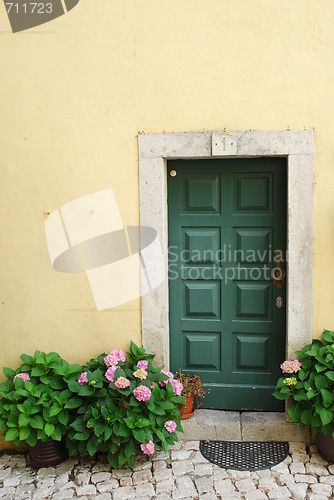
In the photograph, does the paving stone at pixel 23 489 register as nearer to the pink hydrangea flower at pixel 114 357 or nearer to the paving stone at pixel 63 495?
the paving stone at pixel 63 495

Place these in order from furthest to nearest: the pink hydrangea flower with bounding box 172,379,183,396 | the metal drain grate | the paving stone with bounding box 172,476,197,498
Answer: the pink hydrangea flower with bounding box 172,379,183,396 < the metal drain grate < the paving stone with bounding box 172,476,197,498

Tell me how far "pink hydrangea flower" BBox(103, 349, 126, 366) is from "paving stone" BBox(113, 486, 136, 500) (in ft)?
2.87

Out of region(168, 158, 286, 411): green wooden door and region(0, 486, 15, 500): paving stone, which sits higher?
region(168, 158, 286, 411): green wooden door

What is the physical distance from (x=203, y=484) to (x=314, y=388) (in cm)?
105

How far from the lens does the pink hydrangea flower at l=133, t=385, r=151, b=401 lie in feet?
12.1

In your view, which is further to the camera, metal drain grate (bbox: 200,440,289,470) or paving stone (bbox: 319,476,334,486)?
metal drain grate (bbox: 200,440,289,470)

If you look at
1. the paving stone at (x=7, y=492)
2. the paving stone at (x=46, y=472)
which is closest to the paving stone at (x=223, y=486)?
the paving stone at (x=46, y=472)

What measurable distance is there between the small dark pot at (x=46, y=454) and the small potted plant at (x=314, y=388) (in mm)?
1739

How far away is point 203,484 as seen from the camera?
3.64 meters

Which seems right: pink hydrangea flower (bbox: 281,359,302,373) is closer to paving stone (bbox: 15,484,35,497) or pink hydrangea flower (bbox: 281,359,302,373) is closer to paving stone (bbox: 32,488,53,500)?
paving stone (bbox: 32,488,53,500)

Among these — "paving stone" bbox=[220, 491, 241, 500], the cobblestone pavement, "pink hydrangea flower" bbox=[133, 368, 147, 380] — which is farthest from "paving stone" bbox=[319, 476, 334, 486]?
"pink hydrangea flower" bbox=[133, 368, 147, 380]

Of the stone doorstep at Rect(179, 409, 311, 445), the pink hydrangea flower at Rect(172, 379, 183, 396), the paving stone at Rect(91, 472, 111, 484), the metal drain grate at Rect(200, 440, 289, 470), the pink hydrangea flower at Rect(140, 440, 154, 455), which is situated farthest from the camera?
the stone doorstep at Rect(179, 409, 311, 445)

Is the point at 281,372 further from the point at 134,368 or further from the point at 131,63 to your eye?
the point at 131,63

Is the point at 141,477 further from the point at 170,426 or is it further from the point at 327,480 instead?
the point at 327,480
